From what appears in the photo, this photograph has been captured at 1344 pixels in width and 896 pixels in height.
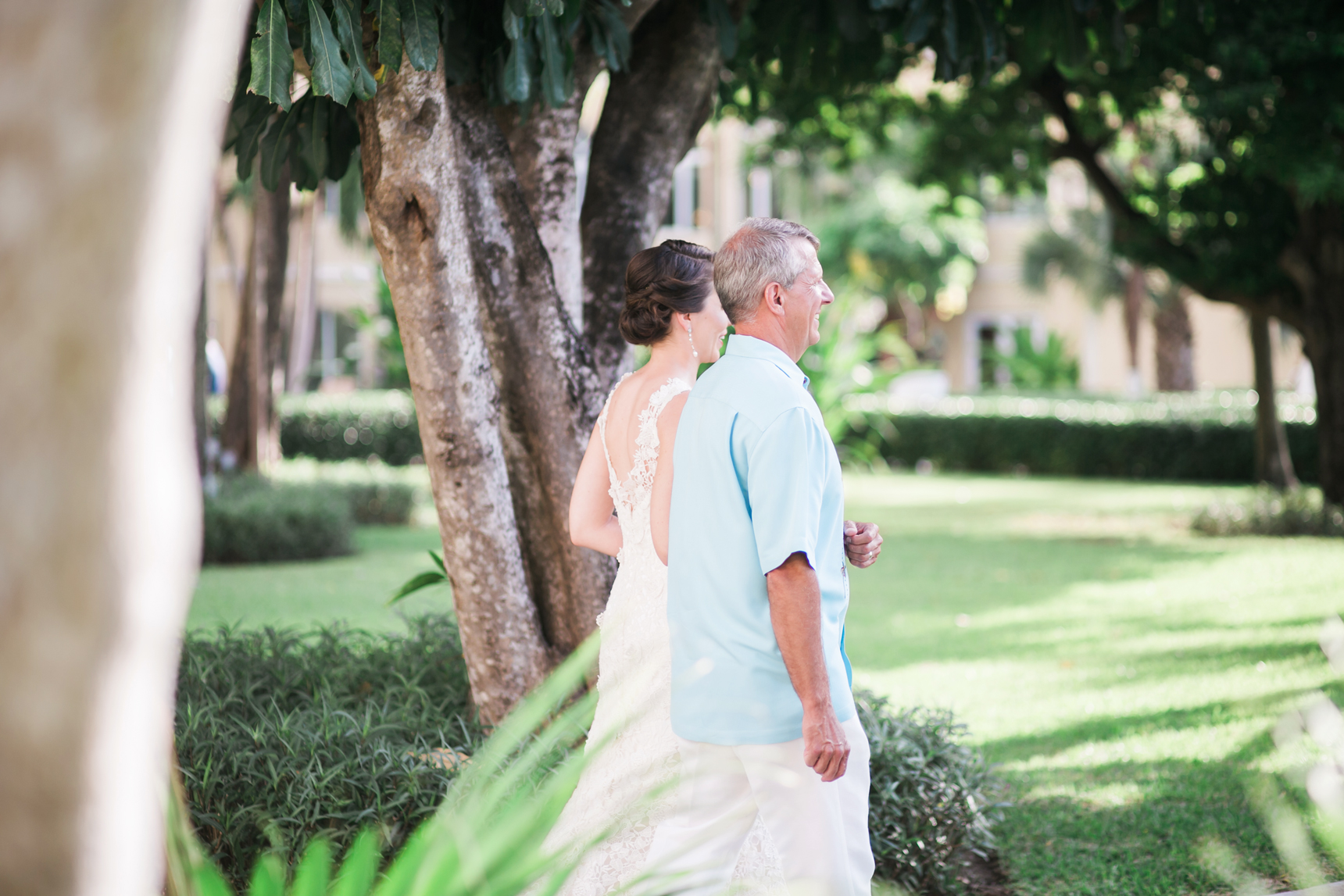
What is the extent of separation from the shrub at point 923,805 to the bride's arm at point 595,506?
4.27 ft

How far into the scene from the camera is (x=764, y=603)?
2.49 m

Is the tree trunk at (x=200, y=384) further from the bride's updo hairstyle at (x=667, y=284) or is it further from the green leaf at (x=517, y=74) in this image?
the bride's updo hairstyle at (x=667, y=284)

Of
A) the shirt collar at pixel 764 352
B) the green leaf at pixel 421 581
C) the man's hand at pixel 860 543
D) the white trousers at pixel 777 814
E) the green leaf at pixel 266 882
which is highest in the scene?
the shirt collar at pixel 764 352

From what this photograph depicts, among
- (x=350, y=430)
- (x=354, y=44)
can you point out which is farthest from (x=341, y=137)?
(x=350, y=430)

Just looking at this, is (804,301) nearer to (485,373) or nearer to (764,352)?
(764,352)

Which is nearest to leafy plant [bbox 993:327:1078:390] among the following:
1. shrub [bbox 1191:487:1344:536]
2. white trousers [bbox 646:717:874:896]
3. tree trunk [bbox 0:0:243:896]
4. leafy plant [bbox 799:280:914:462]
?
leafy plant [bbox 799:280:914:462]

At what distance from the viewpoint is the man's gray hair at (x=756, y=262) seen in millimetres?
2566

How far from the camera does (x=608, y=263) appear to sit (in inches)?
202

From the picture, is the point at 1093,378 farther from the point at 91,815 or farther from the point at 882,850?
the point at 91,815

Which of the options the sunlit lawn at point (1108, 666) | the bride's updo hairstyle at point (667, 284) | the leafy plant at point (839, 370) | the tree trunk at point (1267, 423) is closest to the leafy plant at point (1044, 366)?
the leafy plant at point (839, 370)

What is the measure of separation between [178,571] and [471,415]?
9.49ft

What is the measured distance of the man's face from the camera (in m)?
2.58

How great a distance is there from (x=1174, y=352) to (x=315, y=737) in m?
24.8

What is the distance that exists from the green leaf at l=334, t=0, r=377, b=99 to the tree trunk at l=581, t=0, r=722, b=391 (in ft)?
5.90
